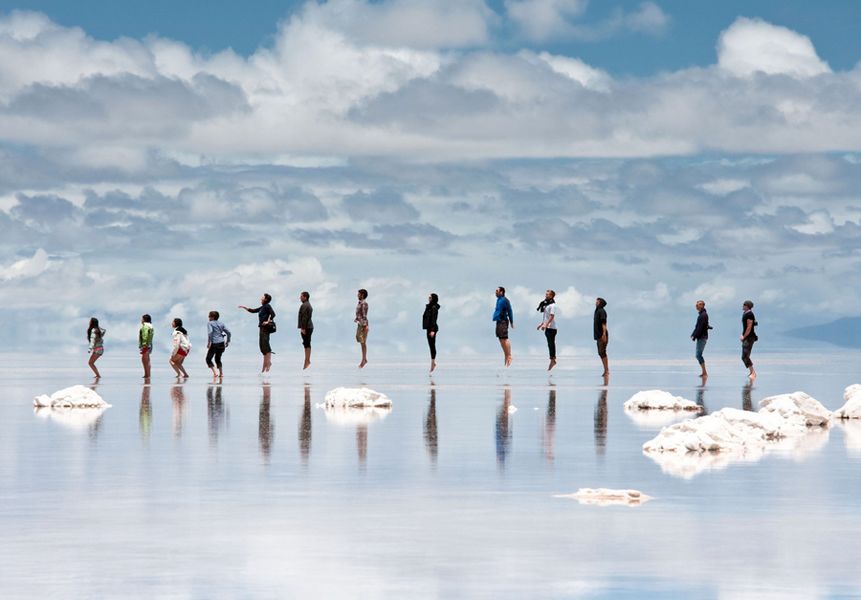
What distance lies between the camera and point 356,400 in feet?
101

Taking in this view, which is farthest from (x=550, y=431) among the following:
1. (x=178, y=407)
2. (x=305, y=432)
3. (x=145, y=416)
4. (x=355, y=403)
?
(x=178, y=407)

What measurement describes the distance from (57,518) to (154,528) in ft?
3.54

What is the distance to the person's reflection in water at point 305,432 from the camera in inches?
805

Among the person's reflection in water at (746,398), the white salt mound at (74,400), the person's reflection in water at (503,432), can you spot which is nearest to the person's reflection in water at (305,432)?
the person's reflection in water at (503,432)

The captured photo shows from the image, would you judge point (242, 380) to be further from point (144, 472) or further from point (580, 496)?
point (580, 496)

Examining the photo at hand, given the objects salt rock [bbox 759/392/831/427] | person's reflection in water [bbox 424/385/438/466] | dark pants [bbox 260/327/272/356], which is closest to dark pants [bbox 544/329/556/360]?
dark pants [bbox 260/327/272/356]

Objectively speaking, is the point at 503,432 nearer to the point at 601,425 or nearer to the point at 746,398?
the point at 601,425

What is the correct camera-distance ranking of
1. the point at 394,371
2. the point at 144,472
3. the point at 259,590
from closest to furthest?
the point at 259,590 → the point at 144,472 → the point at 394,371

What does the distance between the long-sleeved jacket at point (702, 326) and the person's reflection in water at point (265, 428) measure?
14812mm

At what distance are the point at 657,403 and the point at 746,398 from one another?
583cm

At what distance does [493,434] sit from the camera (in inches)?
941

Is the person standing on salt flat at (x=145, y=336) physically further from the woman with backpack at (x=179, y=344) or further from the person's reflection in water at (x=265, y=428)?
the person's reflection in water at (x=265, y=428)

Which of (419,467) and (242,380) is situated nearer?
(419,467)

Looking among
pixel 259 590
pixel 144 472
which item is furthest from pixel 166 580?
pixel 144 472
